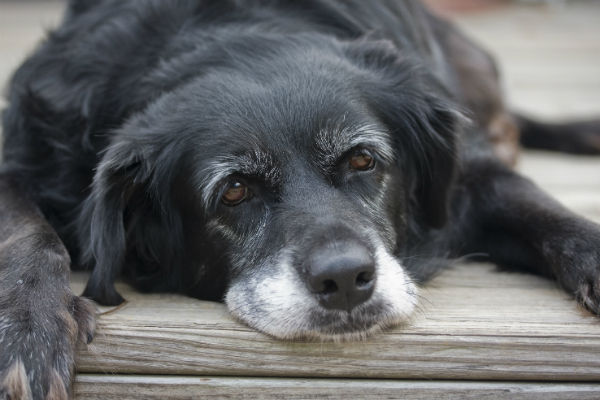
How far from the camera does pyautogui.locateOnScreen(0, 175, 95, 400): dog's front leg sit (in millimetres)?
1828

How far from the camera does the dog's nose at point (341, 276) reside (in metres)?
1.98

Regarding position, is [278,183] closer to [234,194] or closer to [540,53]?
[234,194]

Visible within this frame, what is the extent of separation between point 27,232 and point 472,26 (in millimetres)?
8030

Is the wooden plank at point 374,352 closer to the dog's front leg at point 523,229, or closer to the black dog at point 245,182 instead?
the black dog at point 245,182

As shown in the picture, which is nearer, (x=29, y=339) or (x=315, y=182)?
(x=29, y=339)

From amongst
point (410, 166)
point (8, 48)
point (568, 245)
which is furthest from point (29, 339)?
point (8, 48)

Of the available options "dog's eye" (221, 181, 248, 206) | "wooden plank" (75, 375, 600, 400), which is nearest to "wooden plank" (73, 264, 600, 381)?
"wooden plank" (75, 375, 600, 400)

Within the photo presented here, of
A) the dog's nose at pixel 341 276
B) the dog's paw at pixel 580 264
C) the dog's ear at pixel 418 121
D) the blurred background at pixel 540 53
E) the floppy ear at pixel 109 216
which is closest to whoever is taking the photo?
the dog's nose at pixel 341 276

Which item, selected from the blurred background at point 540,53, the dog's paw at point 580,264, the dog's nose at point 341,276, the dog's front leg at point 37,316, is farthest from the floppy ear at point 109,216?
the dog's paw at point 580,264

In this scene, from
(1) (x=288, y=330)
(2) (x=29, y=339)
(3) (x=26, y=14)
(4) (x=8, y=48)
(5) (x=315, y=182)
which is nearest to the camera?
(2) (x=29, y=339)

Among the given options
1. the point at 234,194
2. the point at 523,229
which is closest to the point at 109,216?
the point at 234,194

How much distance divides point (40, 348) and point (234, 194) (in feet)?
2.74

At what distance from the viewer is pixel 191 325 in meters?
2.17

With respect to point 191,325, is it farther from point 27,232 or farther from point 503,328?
point 503,328
